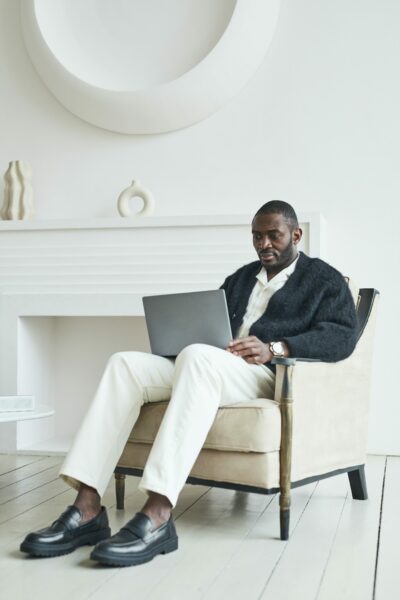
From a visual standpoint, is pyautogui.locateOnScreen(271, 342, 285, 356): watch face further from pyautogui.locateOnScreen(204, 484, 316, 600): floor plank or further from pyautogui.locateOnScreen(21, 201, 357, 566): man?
pyautogui.locateOnScreen(204, 484, 316, 600): floor plank

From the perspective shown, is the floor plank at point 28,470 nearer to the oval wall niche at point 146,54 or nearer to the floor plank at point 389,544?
the floor plank at point 389,544

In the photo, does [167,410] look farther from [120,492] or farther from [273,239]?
[273,239]

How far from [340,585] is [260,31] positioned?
2805mm

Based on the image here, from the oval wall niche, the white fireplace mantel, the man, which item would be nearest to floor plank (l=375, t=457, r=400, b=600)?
the man

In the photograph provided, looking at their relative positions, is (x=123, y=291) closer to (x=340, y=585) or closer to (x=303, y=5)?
(x=303, y=5)

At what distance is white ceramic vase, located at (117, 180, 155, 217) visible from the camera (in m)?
3.92

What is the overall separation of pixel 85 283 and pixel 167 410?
177 centimetres

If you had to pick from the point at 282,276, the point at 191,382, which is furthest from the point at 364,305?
the point at 191,382

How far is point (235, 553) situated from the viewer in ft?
A: 7.11

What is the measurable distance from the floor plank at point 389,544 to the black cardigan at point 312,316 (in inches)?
21.6

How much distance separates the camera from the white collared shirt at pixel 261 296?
275 cm

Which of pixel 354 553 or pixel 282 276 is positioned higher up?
pixel 282 276

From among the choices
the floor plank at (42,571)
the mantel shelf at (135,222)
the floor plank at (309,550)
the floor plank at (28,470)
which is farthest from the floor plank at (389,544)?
the floor plank at (28,470)

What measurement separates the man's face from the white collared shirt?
0.04 metres
